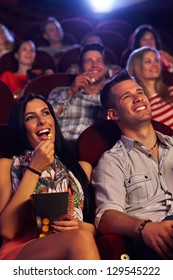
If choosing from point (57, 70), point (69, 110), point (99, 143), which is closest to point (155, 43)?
point (57, 70)

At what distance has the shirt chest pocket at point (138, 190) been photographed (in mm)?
1075

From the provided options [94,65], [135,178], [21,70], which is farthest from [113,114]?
[21,70]

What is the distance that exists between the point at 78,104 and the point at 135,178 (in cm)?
52

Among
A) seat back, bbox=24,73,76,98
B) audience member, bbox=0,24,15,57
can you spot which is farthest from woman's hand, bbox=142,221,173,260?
audience member, bbox=0,24,15,57

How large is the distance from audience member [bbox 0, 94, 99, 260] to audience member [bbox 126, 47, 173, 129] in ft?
1.41

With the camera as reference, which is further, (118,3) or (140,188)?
(118,3)

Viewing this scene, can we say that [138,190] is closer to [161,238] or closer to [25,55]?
[161,238]

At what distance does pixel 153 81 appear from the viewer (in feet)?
5.02

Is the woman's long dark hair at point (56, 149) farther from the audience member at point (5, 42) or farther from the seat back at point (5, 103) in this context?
the audience member at point (5, 42)

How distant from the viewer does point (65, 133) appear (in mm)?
1540
